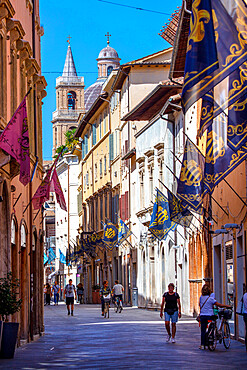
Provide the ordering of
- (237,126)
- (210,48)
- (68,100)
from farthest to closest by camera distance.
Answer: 1. (68,100)
2. (237,126)
3. (210,48)

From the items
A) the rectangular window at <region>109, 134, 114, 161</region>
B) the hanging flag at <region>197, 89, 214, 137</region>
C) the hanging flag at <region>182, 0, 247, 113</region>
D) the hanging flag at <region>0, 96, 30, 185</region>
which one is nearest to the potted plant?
the hanging flag at <region>0, 96, 30, 185</region>

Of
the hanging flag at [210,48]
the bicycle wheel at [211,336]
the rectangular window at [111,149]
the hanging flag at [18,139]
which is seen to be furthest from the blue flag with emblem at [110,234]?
the hanging flag at [210,48]

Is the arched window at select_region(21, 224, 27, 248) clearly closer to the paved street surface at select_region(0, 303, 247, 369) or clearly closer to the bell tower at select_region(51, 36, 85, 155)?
the paved street surface at select_region(0, 303, 247, 369)

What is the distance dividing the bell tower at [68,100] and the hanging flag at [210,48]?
14020cm

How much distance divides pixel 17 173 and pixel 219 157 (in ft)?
15.9

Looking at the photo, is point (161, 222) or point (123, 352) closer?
point (123, 352)

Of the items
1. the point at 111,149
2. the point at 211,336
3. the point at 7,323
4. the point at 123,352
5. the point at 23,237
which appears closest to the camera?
the point at 7,323

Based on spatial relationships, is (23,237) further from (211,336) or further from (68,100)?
A: (68,100)

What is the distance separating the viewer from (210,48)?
533 inches

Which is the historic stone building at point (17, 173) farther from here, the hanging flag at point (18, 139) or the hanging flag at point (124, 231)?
the hanging flag at point (124, 231)

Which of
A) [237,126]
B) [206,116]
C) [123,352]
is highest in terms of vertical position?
[237,126]

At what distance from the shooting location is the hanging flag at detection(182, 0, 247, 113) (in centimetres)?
1343

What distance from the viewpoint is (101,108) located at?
227ft

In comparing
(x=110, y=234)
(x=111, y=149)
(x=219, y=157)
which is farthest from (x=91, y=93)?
(x=219, y=157)
